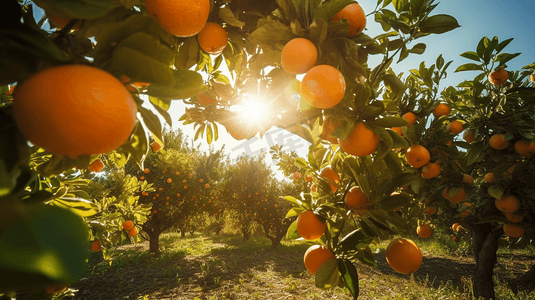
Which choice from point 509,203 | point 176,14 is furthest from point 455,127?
point 176,14

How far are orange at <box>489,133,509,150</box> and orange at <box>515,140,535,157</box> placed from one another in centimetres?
12

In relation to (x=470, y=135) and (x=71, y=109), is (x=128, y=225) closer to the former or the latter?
(x=71, y=109)

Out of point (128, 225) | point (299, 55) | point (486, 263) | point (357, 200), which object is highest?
point (299, 55)

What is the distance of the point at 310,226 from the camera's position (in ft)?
4.38

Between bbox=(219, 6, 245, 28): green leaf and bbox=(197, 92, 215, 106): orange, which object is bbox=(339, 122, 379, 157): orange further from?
bbox=(197, 92, 215, 106): orange

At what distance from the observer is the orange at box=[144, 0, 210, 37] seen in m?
0.68

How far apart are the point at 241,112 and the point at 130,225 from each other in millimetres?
2960

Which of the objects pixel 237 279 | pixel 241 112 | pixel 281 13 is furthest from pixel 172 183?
pixel 281 13

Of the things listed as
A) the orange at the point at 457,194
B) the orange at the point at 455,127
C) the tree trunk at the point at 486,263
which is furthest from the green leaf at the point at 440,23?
the tree trunk at the point at 486,263

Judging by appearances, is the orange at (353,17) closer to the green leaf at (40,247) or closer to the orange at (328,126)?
the orange at (328,126)

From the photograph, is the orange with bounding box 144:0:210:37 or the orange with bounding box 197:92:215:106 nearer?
the orange with bounding box 144:0:210:37

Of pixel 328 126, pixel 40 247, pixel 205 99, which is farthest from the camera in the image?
pixel 205 99

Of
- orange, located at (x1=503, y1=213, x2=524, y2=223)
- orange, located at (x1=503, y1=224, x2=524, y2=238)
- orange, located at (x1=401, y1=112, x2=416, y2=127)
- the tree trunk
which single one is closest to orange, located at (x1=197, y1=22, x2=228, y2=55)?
orange, located at (x1=401, y1=112, x2=416, y2=127)

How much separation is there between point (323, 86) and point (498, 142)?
3.45m
